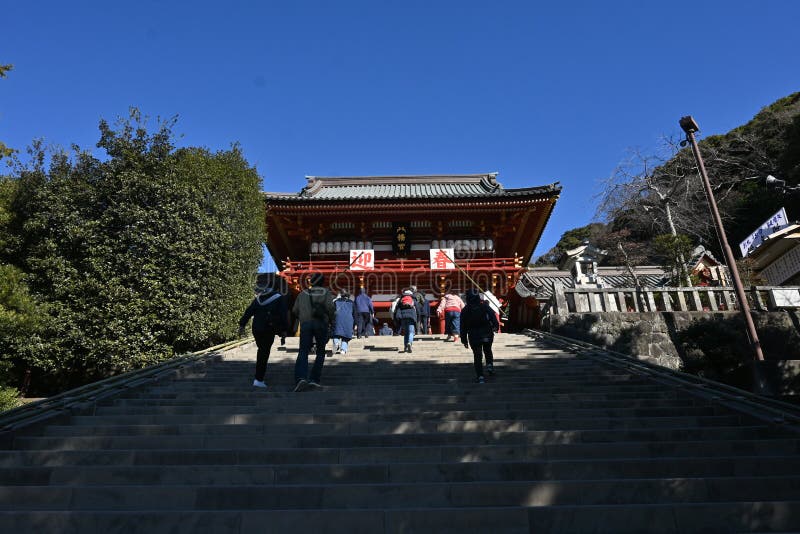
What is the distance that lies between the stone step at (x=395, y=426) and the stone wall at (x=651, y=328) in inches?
271

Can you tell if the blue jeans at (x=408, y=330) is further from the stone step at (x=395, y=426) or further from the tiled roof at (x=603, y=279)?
the tiled roof at (x=603, y=279)

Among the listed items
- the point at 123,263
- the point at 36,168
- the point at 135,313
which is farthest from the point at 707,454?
the point at 36,168

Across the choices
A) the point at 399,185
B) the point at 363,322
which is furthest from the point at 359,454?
the point at 399,185

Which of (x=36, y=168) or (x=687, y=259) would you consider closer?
(x=36, y=168)

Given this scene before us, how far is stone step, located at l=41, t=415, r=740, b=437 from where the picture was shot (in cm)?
462

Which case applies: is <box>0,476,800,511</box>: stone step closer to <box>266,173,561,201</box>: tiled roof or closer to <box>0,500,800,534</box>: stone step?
<box>0,500,800,534</box>: stone step

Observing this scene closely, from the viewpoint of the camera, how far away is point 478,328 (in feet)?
22.9

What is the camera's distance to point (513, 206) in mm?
18469

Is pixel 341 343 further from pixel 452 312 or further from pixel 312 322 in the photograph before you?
pixel 312 322

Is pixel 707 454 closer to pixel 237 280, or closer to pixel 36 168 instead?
pixel 237 280

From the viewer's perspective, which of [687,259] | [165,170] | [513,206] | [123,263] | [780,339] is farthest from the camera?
[513,206]

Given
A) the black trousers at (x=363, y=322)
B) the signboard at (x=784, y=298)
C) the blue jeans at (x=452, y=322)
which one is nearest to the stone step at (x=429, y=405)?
the blue jeans at (x=452, y=322)

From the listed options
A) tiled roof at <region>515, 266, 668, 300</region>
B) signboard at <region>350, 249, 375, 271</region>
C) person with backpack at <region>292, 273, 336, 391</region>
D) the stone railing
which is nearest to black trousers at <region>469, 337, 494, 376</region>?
person with backpack at <region>292, 273, 336, 391</region>

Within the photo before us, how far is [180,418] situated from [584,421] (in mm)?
4551
